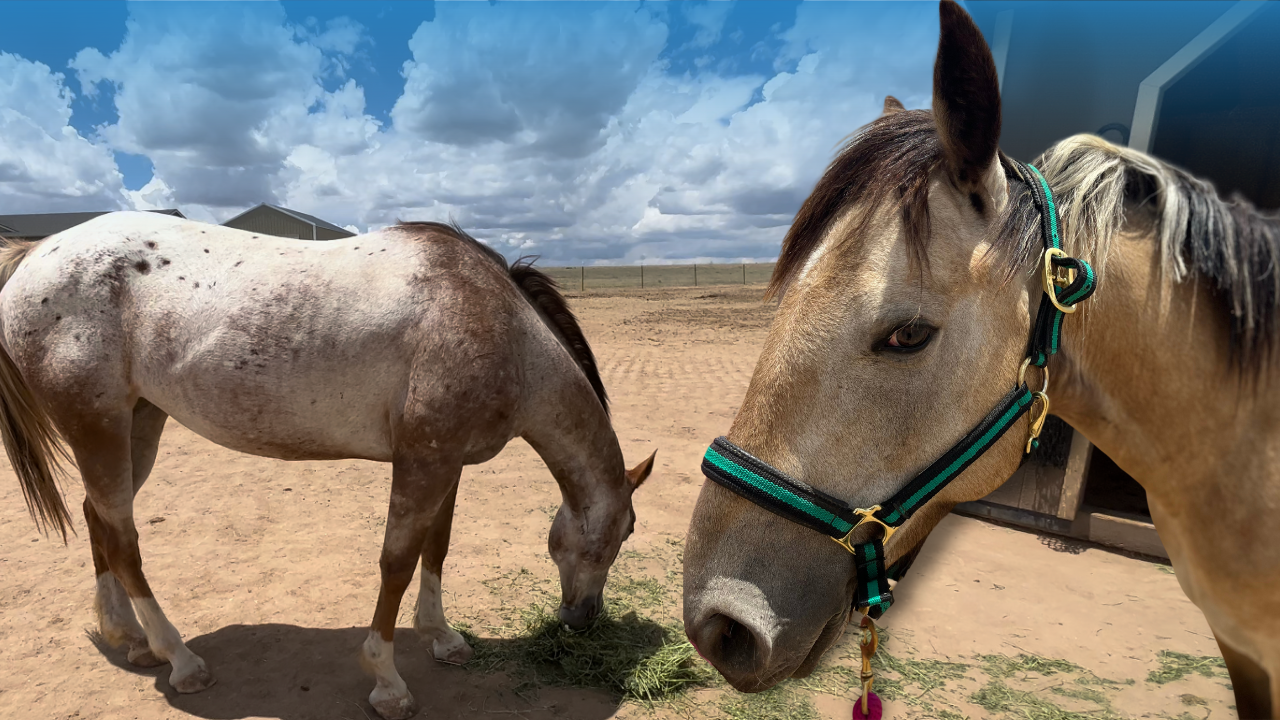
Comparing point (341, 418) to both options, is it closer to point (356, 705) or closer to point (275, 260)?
point (275, 260)

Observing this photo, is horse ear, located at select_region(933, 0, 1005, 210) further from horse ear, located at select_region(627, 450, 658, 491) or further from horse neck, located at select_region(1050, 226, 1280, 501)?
horse ear, located at select_region(627, 450, 658, 491)

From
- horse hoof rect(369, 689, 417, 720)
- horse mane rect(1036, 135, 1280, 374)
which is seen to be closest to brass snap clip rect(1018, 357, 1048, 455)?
horse mane rect(1036, 135, 1280, 374)

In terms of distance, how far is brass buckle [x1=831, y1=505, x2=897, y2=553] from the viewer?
115 centimetres

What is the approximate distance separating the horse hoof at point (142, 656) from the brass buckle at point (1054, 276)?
4.21 metres

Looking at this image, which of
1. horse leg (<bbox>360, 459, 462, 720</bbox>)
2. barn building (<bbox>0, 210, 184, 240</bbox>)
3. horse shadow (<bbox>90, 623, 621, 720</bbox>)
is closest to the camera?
horse leg (<bbox>360, 459, 462, 720</bbox>)

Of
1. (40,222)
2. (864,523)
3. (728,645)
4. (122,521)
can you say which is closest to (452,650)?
(122,521)

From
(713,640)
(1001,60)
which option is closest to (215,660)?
(713,640)

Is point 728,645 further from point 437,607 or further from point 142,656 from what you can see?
point 142,656

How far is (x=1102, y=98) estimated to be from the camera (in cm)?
415

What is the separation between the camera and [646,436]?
6953 mm

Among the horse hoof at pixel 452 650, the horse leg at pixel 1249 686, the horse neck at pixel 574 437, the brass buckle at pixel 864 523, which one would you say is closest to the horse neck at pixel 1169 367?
the brass buckle at pixel 864 523

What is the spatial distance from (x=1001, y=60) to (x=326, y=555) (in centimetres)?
585

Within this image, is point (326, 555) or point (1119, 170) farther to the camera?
point (326, 555)

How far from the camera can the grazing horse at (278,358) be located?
269 centimetres
